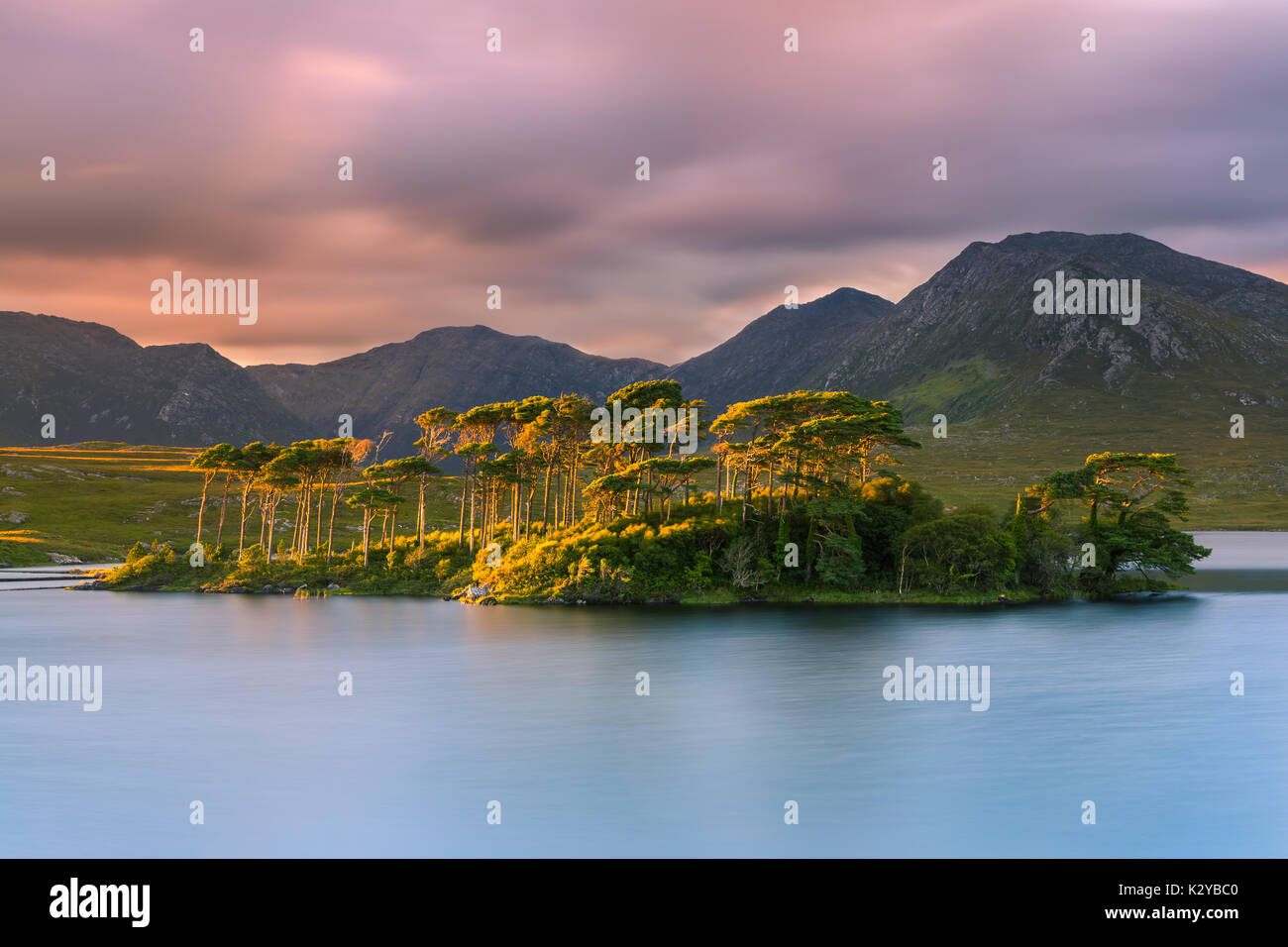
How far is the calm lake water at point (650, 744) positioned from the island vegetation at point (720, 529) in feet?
54.8

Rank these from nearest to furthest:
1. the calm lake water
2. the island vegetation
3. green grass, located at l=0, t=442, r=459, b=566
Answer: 1. the calm lake water
2. the island vegetation
3. green grass, located at l=0, t=442, r=459, b=566

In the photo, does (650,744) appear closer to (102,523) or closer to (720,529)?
(720,529)

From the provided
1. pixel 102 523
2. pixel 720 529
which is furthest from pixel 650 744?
pixel 102 523

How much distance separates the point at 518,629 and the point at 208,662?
20.9 meters

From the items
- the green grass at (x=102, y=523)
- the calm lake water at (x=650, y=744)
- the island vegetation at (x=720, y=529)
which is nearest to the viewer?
the calm lake water at (x=650, y=744)

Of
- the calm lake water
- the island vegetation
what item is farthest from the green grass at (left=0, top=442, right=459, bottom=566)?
the calm lake water

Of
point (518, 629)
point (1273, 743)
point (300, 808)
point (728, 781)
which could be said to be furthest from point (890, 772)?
point (518, 629)

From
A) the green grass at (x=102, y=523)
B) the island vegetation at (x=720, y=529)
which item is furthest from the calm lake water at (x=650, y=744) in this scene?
the green grass at (x=102, y=523)

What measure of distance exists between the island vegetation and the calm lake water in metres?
16.7

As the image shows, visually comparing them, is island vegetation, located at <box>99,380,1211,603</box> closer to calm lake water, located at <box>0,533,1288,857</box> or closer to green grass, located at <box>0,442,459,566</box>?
calm lake water, located at <box>0,533,1288,857</box>

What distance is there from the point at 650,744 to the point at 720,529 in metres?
50.0

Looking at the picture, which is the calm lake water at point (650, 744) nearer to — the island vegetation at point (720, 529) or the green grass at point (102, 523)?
the island vegetation at point (720, 529)

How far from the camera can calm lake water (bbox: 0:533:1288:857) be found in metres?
24.7

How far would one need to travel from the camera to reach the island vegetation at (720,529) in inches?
3270
